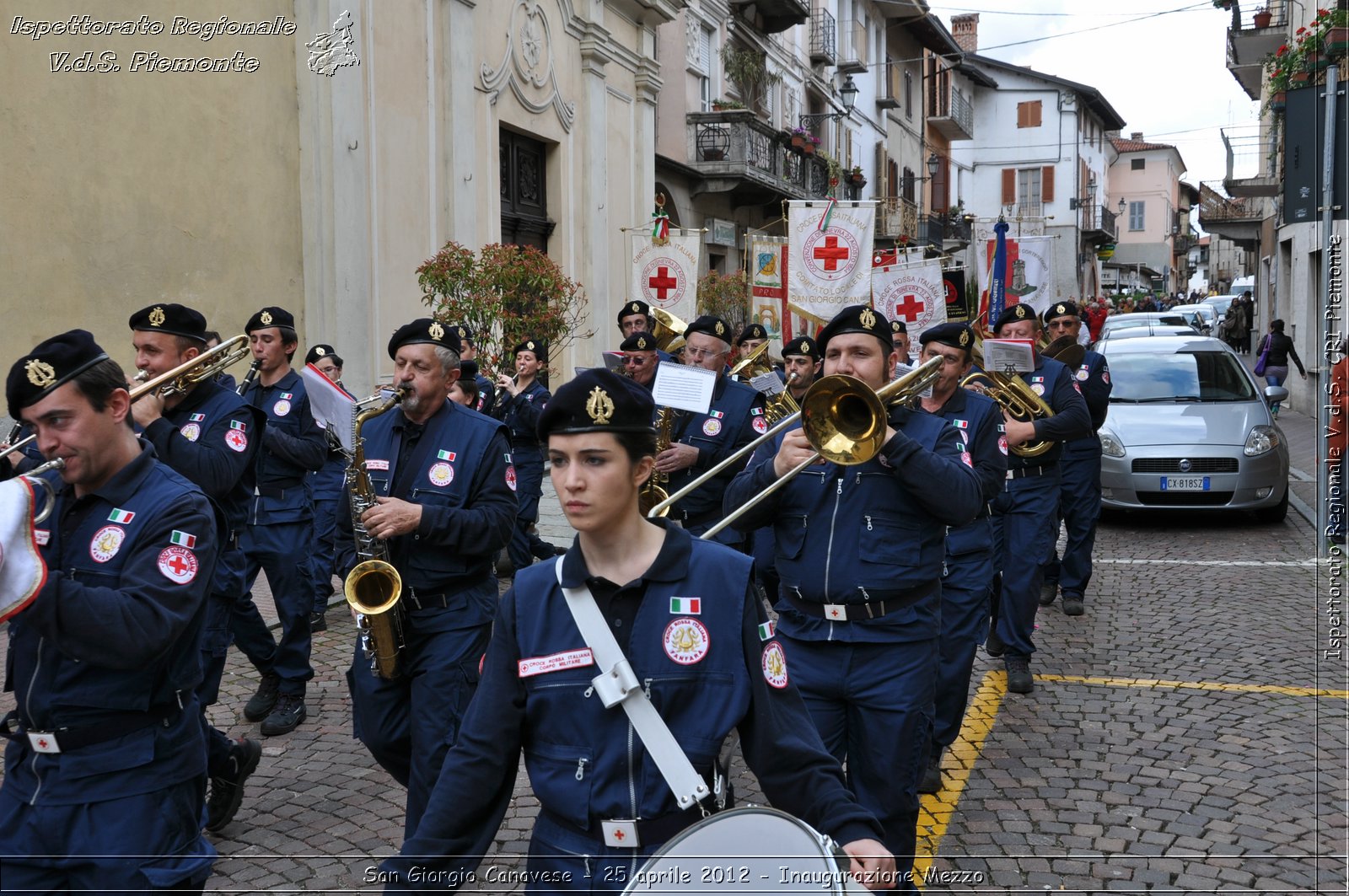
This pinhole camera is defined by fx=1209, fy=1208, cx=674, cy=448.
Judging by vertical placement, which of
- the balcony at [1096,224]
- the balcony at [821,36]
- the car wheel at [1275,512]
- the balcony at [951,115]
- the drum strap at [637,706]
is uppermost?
the balcony at [951,115]

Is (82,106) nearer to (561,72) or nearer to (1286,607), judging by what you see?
(561,72)

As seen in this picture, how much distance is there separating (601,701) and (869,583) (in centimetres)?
170

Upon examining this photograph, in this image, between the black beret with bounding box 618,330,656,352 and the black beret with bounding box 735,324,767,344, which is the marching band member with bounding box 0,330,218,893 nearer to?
the black beret with bounding box 618,330,656,352

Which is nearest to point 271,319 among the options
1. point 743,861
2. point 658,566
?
point 658,566

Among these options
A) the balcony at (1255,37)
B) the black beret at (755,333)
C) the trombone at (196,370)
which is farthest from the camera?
the balcony at (1255,37)

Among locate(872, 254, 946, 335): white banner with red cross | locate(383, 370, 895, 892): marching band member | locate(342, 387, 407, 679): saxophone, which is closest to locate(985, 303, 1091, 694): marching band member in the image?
locate(872, 254, 946, 335): white banner with red cross

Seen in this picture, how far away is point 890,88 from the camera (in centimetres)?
4025

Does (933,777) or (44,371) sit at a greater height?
(44,371)

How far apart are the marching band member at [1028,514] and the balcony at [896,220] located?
28.5 metres

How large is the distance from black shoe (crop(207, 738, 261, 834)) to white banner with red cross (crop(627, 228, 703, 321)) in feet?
29.1

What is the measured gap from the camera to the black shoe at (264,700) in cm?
636

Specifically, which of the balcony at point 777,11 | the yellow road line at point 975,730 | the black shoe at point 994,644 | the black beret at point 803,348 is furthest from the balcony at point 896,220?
the yellow road line at point 975,730

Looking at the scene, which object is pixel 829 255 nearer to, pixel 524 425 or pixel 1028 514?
pixel 524 425

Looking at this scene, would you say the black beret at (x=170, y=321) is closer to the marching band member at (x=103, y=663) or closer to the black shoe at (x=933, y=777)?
the marching band member at (x=103, y=663)
